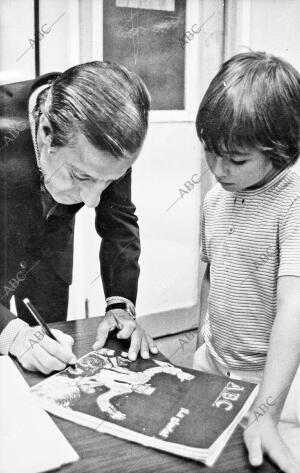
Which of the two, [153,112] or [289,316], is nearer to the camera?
[289,316]

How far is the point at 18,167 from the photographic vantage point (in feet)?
3.45

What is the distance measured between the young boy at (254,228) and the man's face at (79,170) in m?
0.18

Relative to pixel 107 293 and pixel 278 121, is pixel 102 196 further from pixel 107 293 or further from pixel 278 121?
pixel 278 121

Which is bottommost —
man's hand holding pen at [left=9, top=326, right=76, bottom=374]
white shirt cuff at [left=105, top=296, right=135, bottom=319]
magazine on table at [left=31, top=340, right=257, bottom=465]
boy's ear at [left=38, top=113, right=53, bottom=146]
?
white shirt cuff at [left=105, top=296, right=135, bottom=319]

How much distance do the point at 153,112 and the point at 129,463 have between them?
0.77 m

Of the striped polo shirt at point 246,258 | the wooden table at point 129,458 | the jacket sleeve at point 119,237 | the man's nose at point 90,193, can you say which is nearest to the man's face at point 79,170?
the man's nose at point 90,193

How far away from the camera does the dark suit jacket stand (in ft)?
3.31

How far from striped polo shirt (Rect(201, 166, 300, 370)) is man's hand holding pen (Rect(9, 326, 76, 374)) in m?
0.33

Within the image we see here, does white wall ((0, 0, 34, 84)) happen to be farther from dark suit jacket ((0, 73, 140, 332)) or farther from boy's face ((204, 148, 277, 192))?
boy's face ((204, 148, 277, 192))

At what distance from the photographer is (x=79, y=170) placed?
991 millimetres

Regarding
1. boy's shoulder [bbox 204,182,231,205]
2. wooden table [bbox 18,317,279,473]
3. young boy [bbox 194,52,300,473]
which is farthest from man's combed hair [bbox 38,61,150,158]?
wooden table [bbox 18,317,279,473]

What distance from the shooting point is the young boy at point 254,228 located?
2.77ft

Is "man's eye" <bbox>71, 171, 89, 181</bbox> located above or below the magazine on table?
above

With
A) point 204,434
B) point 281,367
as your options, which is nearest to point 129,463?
point 204,434
